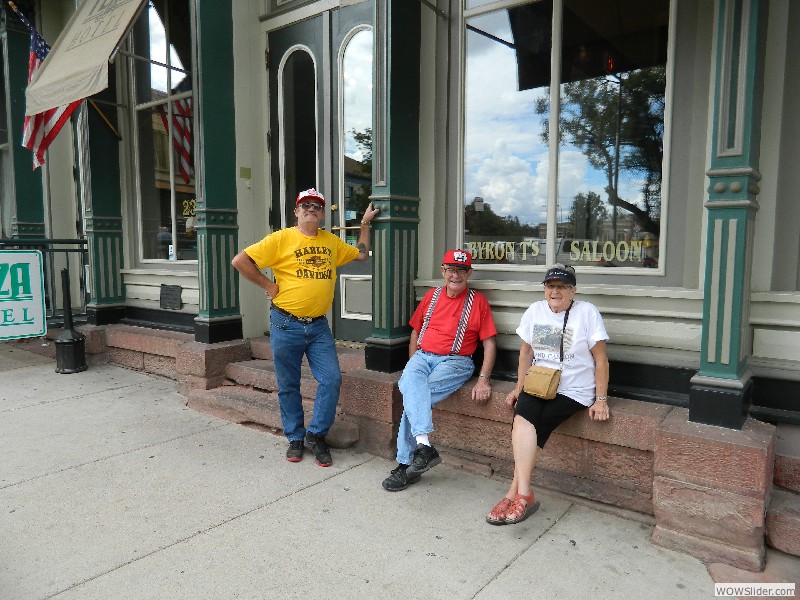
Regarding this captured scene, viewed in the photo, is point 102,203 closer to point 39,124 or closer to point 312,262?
point 39,124

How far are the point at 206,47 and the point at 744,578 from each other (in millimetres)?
5756

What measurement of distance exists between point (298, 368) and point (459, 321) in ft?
4.04

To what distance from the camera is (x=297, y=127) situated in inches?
226

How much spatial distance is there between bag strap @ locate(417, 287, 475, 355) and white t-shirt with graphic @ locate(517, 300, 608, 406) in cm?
Answer: 66

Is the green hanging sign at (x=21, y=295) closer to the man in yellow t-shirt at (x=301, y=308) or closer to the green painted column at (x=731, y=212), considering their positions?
the man in yellow t-shirt at (x=301, y=308)

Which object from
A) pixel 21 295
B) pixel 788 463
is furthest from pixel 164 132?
pixel 788 463

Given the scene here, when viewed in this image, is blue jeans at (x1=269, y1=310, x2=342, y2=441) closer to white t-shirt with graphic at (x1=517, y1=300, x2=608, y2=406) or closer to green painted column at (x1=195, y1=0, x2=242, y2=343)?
white t-shirt with graphic at (x1=517, y1=300, x2=608, y2=406)

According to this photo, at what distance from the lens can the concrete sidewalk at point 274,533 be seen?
2672 millimetres

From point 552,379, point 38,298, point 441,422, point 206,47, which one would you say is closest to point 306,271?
point 441,422

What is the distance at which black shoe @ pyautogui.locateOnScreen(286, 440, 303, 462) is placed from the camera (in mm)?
4125

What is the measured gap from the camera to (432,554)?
293 cm

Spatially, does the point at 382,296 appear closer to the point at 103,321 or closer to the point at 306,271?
the point at 306,271

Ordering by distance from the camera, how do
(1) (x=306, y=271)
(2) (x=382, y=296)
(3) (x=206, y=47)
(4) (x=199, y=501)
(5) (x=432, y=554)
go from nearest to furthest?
(5) (x=432, y=554)
(4) (x=199, y=501)
(1) (x=306, y=271)
(2) (x=382, y=296)
(3) (x=206, y=47)

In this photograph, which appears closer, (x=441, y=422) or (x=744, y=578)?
(x=744, y=578)
